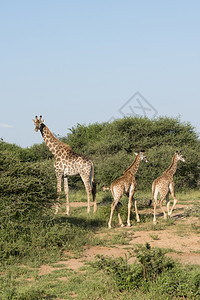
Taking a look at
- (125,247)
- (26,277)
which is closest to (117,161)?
(125,247)

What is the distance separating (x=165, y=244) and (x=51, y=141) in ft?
22.2

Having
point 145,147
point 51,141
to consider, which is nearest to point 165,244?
point 51,141

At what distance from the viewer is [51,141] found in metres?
15.2

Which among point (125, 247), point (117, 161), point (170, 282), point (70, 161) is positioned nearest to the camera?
point (170, 282)

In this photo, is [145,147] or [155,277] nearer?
[155,277]

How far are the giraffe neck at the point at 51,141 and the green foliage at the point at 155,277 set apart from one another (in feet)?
26.9

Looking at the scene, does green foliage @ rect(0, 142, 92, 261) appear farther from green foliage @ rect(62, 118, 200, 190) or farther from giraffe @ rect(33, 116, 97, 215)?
green foliage @ rect(62, 118, 200, 190)

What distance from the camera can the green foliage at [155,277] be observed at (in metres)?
6.17

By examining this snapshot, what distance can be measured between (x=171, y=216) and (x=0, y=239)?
6.21 m

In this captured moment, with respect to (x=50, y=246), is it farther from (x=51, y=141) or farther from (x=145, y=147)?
(x=145, y=147)

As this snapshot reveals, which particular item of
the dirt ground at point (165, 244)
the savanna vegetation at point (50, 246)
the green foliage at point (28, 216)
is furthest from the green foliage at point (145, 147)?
the green foliage at point (28, 216)

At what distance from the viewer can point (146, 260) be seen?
6.90 m

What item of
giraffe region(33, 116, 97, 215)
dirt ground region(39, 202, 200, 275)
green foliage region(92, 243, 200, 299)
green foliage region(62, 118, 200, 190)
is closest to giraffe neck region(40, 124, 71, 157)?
giraffe region(33, 116, 97, 215)

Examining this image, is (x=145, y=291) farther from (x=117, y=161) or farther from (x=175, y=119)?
(x=175, y=119)
